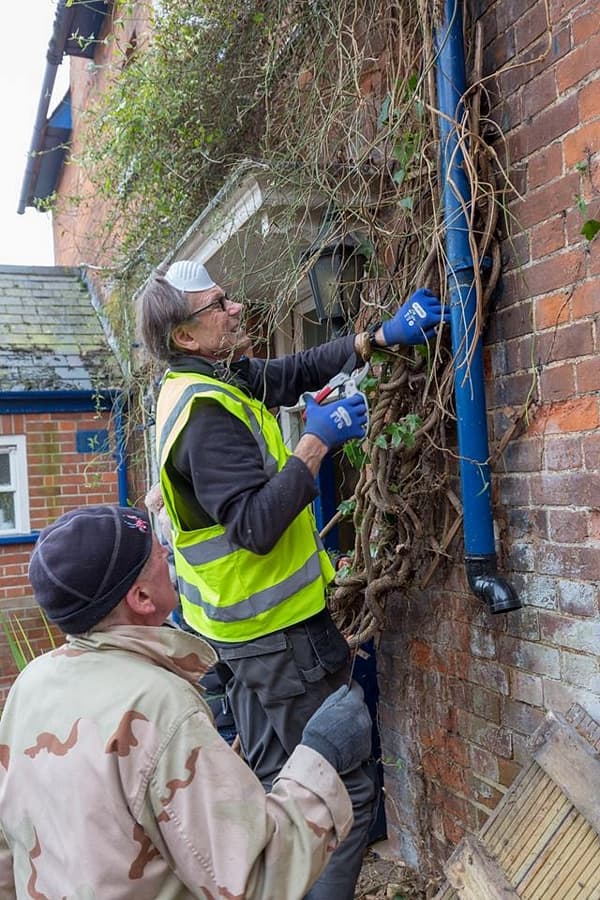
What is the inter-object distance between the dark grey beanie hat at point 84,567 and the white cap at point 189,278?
1191 mm

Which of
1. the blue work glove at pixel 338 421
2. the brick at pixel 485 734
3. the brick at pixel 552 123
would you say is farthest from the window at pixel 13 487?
the brick at pixel 552 123

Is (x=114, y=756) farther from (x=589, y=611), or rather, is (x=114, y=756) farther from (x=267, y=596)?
(x=589, y=611)

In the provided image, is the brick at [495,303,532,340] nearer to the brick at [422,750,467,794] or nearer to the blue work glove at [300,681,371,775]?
the blue work glove at [300,681,371,775]

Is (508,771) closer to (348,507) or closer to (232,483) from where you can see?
(348,507)

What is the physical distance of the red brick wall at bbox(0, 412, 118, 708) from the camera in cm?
678

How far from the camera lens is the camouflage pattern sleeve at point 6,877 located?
1459 millimetres

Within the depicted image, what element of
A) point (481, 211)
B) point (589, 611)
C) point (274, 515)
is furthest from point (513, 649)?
point (481, 211)

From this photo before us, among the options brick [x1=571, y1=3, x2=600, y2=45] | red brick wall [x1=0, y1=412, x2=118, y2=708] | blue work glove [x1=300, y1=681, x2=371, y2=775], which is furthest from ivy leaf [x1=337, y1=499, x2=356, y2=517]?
red brick wall [x1=0, y1=412, x2=118, y2=708]

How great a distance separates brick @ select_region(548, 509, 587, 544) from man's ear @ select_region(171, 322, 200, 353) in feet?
3.99

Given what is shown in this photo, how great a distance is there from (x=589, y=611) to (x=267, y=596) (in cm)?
88

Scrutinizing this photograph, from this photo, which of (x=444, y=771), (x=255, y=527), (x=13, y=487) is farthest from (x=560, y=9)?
(x=13, y=487)

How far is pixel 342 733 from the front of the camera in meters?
1.49

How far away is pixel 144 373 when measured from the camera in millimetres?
5281

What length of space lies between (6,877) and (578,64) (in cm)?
221
